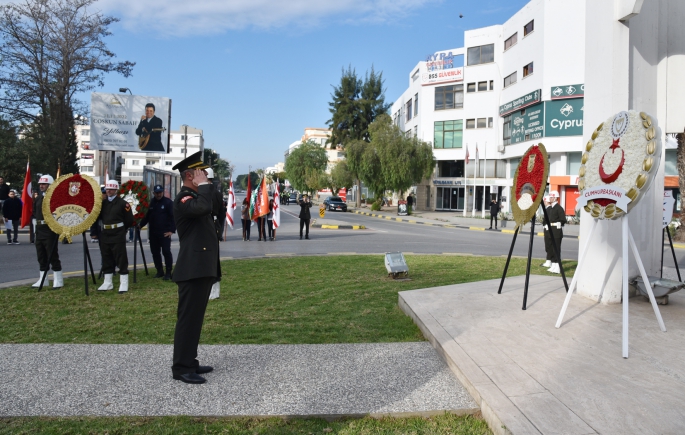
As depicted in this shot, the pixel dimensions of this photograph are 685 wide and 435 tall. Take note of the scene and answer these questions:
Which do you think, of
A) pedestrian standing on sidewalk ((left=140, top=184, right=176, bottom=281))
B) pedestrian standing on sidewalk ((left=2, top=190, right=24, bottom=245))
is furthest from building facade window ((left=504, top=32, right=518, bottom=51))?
pedestrian standing on sidewalk ((left=140, top=184, right=176, bottom=281))

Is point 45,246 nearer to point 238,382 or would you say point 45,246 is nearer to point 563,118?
point 238,382

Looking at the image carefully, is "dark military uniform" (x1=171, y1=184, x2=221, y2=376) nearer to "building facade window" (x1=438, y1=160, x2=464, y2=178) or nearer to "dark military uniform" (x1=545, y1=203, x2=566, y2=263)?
"dark military uniform" (x1=545, y1=203, x2=566, y2=263)

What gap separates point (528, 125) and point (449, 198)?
553 inches

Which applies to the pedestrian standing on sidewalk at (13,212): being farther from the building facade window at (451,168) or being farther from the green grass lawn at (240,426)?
the building facade window at (451,168)

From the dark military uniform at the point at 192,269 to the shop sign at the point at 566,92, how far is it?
120 ft

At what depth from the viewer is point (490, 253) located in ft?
55.2

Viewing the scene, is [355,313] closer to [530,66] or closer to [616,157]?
[616,157]

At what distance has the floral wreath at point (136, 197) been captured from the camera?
10.7 m

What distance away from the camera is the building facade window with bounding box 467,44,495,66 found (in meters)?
47.8

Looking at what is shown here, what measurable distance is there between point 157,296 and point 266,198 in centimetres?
1110

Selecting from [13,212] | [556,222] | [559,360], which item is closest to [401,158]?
[13,212]

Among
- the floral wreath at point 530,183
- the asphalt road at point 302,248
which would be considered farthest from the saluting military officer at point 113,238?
the floral wreath at point 530,183

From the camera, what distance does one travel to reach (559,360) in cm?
498

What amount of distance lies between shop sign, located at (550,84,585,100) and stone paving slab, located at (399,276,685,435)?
31912 millimetres
